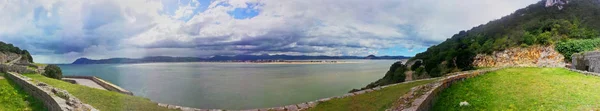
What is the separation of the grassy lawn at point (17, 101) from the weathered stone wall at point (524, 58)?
18011mm

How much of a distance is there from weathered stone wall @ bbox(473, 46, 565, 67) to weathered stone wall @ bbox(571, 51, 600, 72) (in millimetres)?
1135

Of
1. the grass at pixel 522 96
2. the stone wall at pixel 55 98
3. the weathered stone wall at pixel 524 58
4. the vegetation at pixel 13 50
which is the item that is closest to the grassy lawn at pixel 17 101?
the stone wall at pixel 55 98

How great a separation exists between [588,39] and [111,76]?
34657 mm

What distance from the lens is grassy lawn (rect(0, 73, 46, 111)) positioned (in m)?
8.95

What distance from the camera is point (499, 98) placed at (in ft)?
22.7

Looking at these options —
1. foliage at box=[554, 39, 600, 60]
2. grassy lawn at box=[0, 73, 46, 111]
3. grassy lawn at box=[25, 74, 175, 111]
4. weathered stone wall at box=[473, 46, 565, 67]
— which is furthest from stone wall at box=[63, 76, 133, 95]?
foliage at box=[554, 39, 600, 60]

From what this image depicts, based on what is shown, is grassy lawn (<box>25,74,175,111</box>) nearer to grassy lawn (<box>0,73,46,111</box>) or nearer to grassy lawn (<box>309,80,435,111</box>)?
grassy lawn (<box>0,73,46,111</box>)

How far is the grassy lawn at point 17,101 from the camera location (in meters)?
8.95

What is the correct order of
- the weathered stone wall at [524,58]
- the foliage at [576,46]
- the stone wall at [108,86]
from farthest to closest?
1. the stone wall at [108,86]
2. the weathered stone wall at [524,58]
3. the foliage at [576,46]

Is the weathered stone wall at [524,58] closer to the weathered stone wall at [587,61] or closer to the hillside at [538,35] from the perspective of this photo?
the hillside at [538,35]

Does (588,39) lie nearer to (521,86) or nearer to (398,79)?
(521,86)

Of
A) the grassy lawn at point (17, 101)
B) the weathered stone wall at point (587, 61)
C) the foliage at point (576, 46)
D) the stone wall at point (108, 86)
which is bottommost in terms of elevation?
the stone wall at point (108, 86)

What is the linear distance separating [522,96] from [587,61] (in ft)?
27.5

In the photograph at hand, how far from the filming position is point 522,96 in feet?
22.5
